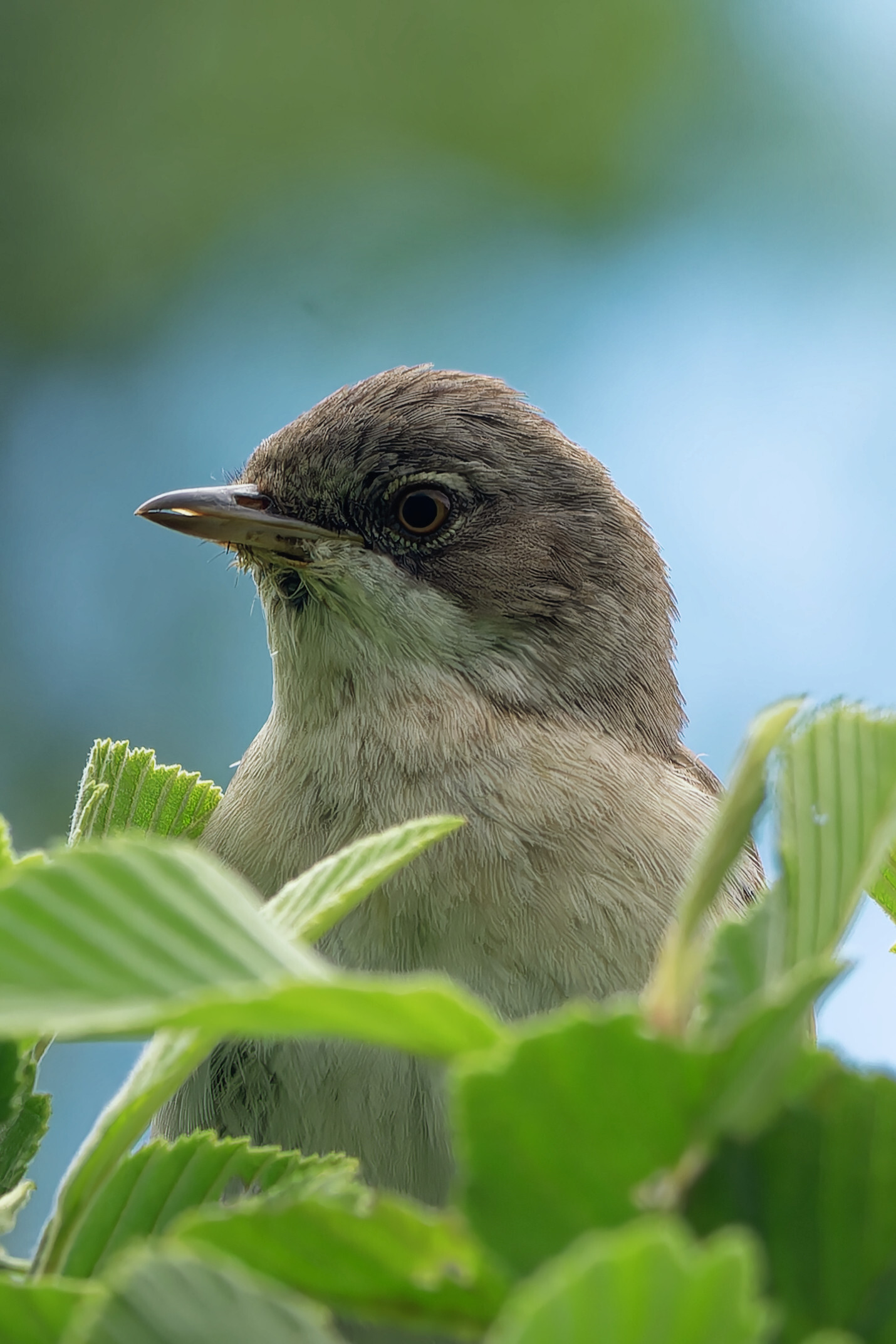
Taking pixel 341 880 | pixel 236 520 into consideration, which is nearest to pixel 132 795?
pixel 341 880

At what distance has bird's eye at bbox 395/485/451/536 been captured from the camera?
2178mm

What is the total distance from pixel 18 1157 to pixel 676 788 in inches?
55.1

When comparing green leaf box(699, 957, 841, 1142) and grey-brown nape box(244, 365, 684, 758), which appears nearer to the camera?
green leaf box(699, 957, 841, 1142)

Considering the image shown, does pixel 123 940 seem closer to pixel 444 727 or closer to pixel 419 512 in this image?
pixel 444 727

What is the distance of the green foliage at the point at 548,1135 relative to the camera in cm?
31

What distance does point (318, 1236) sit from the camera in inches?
A: 13.8

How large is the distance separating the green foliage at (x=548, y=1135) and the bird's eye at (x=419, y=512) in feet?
5.89

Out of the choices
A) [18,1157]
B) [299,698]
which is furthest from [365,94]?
[18,1157]

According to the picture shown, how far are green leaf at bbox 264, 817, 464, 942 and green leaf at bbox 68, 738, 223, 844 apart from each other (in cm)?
30

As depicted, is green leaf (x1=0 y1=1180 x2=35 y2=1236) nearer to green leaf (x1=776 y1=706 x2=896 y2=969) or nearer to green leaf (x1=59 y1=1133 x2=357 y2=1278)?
green leaf (x1=59 y1=1133 x2=357 y2=1278)

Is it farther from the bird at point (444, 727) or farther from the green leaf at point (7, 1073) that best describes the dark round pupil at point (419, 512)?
the green leaf at point (7, 1073)

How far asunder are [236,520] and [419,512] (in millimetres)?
303

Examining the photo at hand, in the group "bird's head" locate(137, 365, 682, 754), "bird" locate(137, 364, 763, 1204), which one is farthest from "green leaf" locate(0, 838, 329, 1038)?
"bird's head" locate(137, 365, 682, 754)

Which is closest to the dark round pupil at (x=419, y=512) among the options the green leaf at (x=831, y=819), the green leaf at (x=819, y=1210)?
the green leaf at (x=831, y=819)
